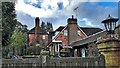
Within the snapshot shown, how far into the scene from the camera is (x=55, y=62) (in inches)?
212

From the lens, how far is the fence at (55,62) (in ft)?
17.2

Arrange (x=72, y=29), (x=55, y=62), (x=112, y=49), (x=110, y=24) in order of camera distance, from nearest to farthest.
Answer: (x=112, y=49) → (x=55, y=62) → (x=110, y=24) → (x=72, y=29)

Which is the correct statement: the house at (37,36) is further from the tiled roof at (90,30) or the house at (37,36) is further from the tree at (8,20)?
the tree at (8,20)

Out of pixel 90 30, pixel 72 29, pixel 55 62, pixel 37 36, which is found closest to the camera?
A: pixel 55 62

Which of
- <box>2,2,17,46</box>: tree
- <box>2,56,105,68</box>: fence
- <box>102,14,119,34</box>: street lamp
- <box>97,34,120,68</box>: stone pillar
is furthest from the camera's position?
<box>2,2,17,46</box>: tree

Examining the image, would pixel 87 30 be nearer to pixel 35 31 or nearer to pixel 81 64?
pixel 35 31

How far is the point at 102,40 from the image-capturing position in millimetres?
5230

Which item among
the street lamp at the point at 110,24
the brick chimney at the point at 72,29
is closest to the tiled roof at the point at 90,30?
the brick chimney at the point at 72,29

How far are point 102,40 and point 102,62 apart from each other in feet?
1.95

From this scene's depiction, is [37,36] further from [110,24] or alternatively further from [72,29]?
[110,24]

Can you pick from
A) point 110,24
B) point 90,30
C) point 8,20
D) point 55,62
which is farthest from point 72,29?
point 55,62

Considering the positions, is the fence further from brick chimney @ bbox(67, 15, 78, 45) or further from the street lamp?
brick chimney @ bbox(67, 15, 78, 45)

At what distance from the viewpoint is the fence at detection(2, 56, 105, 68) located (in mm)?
5254

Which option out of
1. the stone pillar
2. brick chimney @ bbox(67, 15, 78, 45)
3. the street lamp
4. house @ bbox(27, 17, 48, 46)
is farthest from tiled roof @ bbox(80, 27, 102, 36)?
the stone pillar
